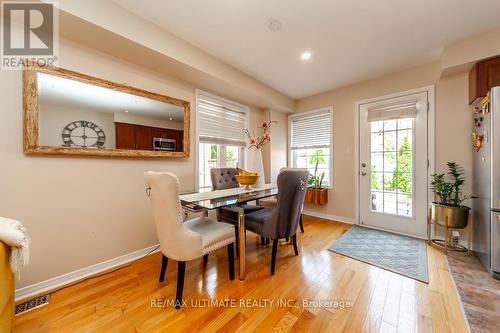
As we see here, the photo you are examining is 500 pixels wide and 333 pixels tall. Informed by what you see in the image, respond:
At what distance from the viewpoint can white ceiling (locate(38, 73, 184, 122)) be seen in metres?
1.58

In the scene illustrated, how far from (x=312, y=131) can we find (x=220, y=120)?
1931 millimetres

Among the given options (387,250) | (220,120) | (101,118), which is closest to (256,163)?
(220,120)

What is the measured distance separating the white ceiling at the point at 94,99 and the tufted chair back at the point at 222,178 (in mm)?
896

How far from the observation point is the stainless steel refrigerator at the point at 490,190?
1627 mm

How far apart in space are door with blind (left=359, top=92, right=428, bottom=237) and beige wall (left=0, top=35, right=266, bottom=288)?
3.17 metres

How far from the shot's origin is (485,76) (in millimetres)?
1948

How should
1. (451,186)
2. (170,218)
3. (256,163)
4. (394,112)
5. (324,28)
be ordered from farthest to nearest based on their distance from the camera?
1. (394,112)
2. (256,163)
3. (451,186)
4. (324,28)
5. (170,218)

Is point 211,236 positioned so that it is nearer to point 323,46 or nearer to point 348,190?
point 323,46

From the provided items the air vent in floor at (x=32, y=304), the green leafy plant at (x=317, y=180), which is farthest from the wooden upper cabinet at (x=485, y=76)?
the air vent in floor at (x=32, y=304)

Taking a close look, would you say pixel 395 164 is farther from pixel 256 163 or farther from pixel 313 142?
pixel 256 163

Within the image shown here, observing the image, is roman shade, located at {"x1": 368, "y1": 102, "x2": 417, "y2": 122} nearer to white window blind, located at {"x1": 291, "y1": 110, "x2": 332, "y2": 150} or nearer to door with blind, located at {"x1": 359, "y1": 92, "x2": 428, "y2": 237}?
door with blind, located at {"x1": 359, "y1": 92, "x2": 428, "y2": 237}

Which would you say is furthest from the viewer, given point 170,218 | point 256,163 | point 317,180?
point 317,180

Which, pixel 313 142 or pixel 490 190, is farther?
pixel 313 142

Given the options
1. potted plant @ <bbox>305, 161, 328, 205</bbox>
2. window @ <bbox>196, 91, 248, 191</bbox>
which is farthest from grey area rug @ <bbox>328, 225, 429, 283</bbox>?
window @ <bbox>196, 91, 248, 191</bbox>
